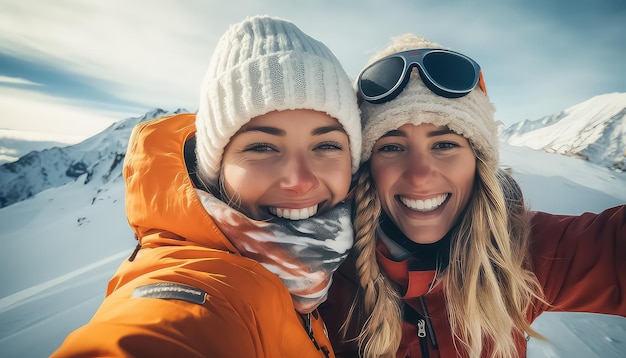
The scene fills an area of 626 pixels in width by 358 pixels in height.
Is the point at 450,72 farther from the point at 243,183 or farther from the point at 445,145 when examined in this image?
the point at 243,183

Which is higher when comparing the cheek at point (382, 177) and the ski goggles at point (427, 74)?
the ski goggles at point (427, 74)

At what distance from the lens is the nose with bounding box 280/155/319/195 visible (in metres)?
1.35

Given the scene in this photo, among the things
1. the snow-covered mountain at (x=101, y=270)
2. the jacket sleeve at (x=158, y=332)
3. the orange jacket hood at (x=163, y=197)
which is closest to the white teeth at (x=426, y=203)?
the orange jacket hood at (x=163, y=197)

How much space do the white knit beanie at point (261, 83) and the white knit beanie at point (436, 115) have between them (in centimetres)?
20

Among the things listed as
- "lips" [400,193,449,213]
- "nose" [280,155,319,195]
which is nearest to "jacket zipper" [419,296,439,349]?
"lips" [400,193,449,213]

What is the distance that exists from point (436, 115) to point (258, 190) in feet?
3.54

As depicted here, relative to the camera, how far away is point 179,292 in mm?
879

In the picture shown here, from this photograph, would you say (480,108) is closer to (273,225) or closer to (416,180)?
(416,180)

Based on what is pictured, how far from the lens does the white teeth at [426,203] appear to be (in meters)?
1.75

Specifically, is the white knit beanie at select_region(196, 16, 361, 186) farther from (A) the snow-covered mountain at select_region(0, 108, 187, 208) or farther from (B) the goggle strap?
(A) the snow-covered mountain at select_region(0, 108, 187, 208)

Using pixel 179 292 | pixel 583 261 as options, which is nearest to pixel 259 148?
pixel 179 292

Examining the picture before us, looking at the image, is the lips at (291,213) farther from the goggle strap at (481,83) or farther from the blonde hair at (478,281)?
the goggle strap at (481,83)

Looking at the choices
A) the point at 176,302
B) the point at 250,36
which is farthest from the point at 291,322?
the point at 250,36

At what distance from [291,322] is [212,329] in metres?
0.47
